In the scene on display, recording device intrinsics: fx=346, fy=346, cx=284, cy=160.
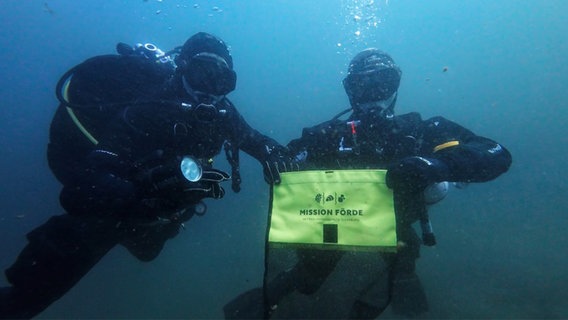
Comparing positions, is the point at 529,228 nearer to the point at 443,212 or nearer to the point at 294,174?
the point at 443,212

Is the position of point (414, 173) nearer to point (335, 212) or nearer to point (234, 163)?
point (335, 212)

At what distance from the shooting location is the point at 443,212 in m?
22.6

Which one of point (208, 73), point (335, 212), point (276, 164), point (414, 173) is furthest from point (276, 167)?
point (208, 73)

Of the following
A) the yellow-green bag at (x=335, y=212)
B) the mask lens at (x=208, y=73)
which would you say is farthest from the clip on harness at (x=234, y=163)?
the yellow-green bag at (x=335, y=212)

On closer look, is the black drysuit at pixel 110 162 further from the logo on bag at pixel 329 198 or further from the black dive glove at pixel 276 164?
the logo on bag at pixel 329 198

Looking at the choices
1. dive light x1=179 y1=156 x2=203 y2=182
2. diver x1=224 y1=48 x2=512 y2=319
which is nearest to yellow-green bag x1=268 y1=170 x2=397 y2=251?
diver x1=224 y1=48 x2=512 y2=319

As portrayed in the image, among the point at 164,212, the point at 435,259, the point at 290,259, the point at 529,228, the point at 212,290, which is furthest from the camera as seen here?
the point at 529,228

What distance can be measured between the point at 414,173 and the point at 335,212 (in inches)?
30.0

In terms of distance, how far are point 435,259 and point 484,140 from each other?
10.1 metres

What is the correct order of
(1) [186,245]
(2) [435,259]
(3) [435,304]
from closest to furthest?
(3) [435,304] < (2) [435,259] < (1) [186,245]

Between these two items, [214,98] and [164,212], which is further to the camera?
[214,98]

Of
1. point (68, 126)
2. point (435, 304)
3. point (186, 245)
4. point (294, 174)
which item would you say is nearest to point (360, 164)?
point (294, 174)

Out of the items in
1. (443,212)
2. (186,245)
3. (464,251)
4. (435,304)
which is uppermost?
(435,304)

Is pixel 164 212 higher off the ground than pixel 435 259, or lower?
higher
